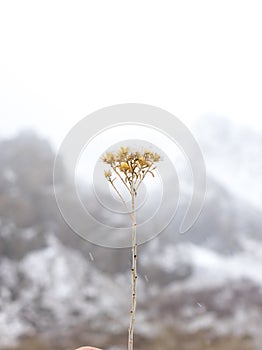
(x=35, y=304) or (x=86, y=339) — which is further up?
(x=35, y=304)

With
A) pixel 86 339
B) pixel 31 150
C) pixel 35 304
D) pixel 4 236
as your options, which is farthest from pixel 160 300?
pixel 31 150

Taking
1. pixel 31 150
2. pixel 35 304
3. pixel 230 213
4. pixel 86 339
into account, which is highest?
pixel 31 150

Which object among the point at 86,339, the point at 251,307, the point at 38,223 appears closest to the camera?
the point at 86,339

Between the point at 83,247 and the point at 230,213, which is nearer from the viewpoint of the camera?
the point at 83,247

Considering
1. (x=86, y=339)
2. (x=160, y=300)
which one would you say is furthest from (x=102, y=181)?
(x=160, y=300)

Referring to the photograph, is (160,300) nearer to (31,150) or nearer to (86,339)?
(86,339)

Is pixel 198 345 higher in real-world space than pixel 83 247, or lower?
lower

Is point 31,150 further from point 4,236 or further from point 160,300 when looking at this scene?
point 160,300

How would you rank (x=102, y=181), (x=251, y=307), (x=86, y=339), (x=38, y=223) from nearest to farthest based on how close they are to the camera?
(x=102, y=181) → (x=86, y=339) → (x=38, y=223) → (x=251, y=307)

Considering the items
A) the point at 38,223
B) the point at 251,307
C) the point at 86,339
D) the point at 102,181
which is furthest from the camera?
the point at 251,307
